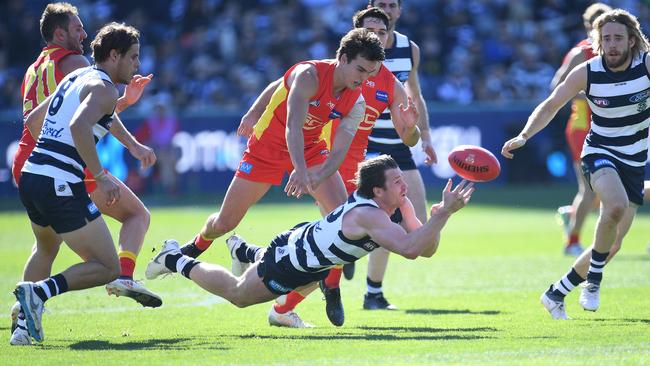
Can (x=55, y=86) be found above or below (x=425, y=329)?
above

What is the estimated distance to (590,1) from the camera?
27.2 meters

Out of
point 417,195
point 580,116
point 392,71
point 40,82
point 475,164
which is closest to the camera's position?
point 475,164

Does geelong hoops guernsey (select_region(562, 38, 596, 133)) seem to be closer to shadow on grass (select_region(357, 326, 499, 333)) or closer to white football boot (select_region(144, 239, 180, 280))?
shadow on grass (select_region(357, 326, 499, 333))

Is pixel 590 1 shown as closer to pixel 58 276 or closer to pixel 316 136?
pixel 316 136

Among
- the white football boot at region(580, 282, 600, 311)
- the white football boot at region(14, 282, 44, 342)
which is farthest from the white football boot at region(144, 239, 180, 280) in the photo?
the white football boot at region(580, 282, 600, 311)

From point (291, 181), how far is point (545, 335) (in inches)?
83.3

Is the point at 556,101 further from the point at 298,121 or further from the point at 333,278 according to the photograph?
the point at 333,278

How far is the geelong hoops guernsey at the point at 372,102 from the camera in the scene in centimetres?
973

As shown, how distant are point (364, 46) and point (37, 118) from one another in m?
2.48

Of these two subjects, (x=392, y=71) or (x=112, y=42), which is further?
(x=392, y=71)

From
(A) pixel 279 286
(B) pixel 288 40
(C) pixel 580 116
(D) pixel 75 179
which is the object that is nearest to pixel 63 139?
(D) pixel 75 179

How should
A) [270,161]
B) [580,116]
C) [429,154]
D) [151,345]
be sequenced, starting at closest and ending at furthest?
[151,345]
[270,161]
[429,154]
[580,116]

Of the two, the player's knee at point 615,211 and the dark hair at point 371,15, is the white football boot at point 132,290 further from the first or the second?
the player's knee at point 615,211

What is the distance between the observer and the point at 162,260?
29.5 ft
